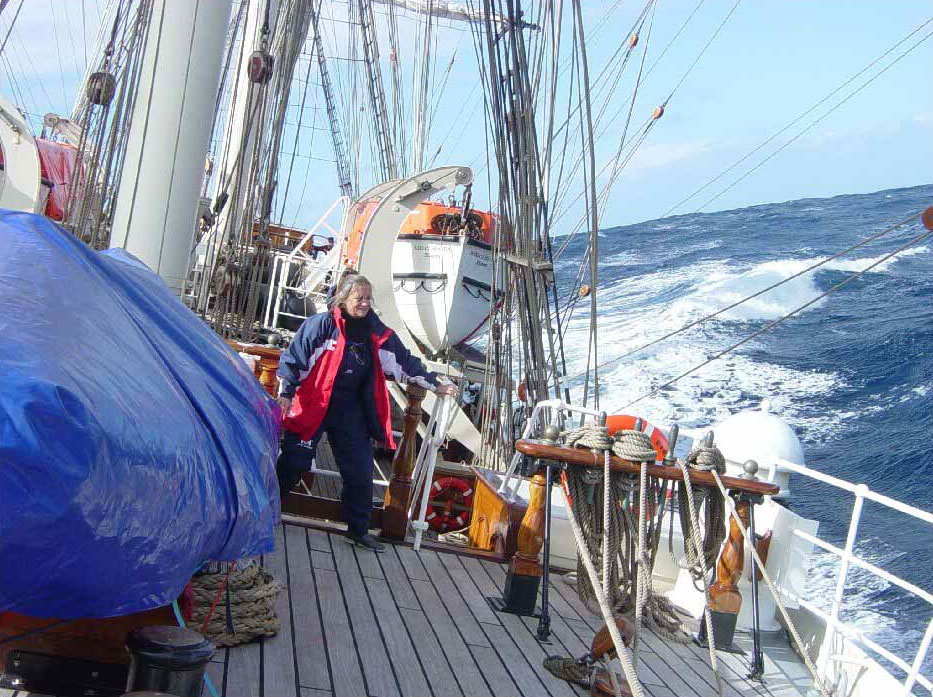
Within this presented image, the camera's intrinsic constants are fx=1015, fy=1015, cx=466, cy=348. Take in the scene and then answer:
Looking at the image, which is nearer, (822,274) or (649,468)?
(649,468)

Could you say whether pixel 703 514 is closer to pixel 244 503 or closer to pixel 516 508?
pixel 516 508

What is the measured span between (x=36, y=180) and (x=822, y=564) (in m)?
9.74

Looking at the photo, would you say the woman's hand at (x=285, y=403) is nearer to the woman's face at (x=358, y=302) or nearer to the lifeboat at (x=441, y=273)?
the woman's face at (x=358, y=302)

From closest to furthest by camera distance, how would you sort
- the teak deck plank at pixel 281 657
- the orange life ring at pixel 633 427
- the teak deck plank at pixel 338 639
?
the teak deck plank at pixel 281 657 < the teak deck plank at pixel 338 639 < the orange life ring at pixel 633 427

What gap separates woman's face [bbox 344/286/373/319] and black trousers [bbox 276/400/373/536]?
1.44ft

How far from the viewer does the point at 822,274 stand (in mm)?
20797

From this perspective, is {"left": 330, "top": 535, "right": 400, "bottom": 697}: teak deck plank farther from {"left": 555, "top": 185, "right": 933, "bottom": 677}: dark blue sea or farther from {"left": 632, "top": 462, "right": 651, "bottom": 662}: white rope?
{"left": 555, "top": 185, "right": 933, "bottom": 677}: dark blue sea

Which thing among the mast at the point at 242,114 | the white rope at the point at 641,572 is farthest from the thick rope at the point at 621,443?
the mast at the point at 242,114

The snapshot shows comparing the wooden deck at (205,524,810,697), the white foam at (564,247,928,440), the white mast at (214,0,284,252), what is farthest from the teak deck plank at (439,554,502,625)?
the white foam at (564,247,928,440)

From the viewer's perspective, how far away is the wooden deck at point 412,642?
3352 mm

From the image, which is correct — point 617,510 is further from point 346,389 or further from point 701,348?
point 701,348

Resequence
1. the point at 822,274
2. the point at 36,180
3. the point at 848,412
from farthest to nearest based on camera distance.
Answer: the point at 822,274
the point at 848,412
the point at 36,180

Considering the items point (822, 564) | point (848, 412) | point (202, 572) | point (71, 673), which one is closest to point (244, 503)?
point (71, 673)

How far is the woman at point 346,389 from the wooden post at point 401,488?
232 mm
